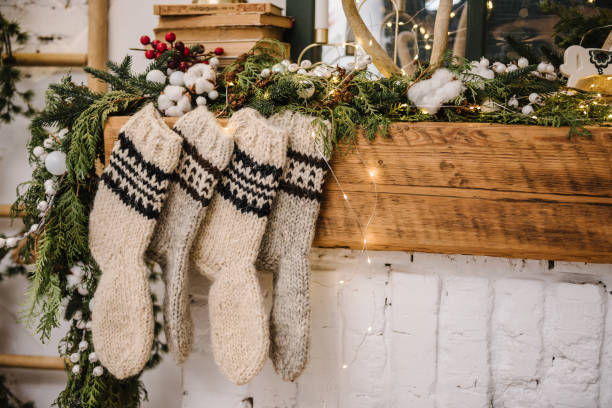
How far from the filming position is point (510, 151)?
0.75 metres

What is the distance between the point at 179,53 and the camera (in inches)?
36.4

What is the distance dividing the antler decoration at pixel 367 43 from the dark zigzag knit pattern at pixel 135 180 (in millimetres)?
534

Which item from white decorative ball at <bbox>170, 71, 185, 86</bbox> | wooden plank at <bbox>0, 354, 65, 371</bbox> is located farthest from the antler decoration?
wooden plank at <bbox>0, 354, 65, 371</bbox>

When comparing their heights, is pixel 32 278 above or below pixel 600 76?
below

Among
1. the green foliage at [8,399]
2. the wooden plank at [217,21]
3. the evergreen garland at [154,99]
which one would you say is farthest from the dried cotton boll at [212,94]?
the green foliage at [8,399]

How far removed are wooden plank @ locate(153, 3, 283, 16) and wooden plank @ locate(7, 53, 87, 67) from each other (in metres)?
0.41

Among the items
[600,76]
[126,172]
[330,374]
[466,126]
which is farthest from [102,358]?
[600,76]

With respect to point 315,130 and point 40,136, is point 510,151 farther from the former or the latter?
point 40,136

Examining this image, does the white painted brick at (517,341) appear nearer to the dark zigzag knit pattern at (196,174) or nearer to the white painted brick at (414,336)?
the white painted brick at (414,336)

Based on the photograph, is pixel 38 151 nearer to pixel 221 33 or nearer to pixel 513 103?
pixel 221 33

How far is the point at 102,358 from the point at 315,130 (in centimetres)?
64

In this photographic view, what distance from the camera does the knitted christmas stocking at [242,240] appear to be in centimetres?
75

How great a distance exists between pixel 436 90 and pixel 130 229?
67 cm

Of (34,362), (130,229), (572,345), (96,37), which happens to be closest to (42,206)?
(130,229)
